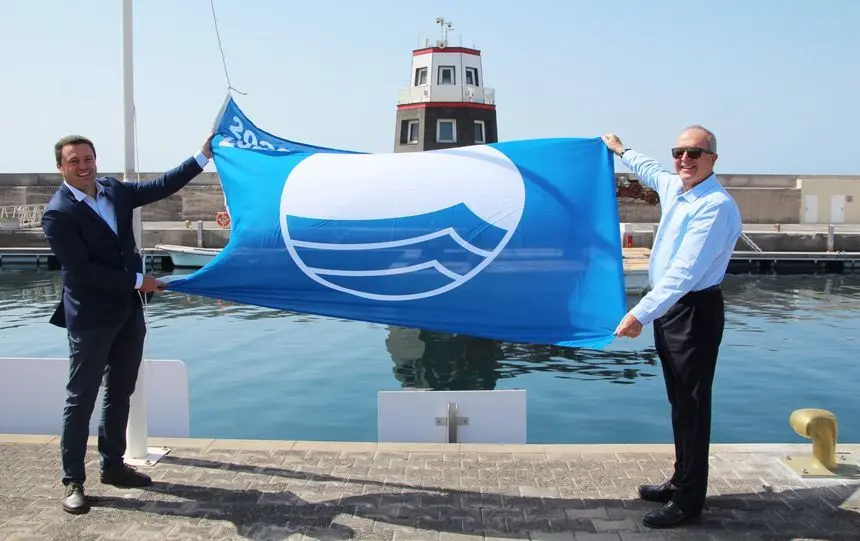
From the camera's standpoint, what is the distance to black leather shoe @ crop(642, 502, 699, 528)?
4545 mm

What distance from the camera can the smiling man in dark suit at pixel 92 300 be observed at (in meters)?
4.75

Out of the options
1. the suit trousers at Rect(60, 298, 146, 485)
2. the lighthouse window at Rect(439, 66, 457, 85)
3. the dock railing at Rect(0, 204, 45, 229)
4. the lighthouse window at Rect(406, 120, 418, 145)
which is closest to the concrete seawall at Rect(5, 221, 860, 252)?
the dock railing at Rect(0, 204, 45, 229)

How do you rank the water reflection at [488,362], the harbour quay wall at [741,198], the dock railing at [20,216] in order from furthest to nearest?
the harbour quay wall at [741,198] < the dock railing at [20,216] < the water reflection at [488,362]

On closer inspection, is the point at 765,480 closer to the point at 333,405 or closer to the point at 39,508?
the point at 39,508

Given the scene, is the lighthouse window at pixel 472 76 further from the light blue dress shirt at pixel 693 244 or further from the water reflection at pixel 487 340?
the light blue dress shirt at pixel 693 244

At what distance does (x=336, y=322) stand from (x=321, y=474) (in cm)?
1383

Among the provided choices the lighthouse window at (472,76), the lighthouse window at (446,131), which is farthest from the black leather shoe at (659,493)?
the lighthouse window at (472,76)

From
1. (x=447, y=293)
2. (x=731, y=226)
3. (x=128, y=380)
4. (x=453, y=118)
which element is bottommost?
(x=128, y=380)

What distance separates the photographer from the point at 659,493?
16.1 feet

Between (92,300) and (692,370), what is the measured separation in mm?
3425

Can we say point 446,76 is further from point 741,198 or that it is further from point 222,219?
point 741,198

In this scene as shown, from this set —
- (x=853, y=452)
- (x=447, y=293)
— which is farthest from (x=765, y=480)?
(x=447, y=293)

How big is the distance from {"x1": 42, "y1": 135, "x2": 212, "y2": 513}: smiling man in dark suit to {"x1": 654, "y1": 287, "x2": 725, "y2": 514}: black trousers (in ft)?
10.0

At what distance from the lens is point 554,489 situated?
5.13 m
